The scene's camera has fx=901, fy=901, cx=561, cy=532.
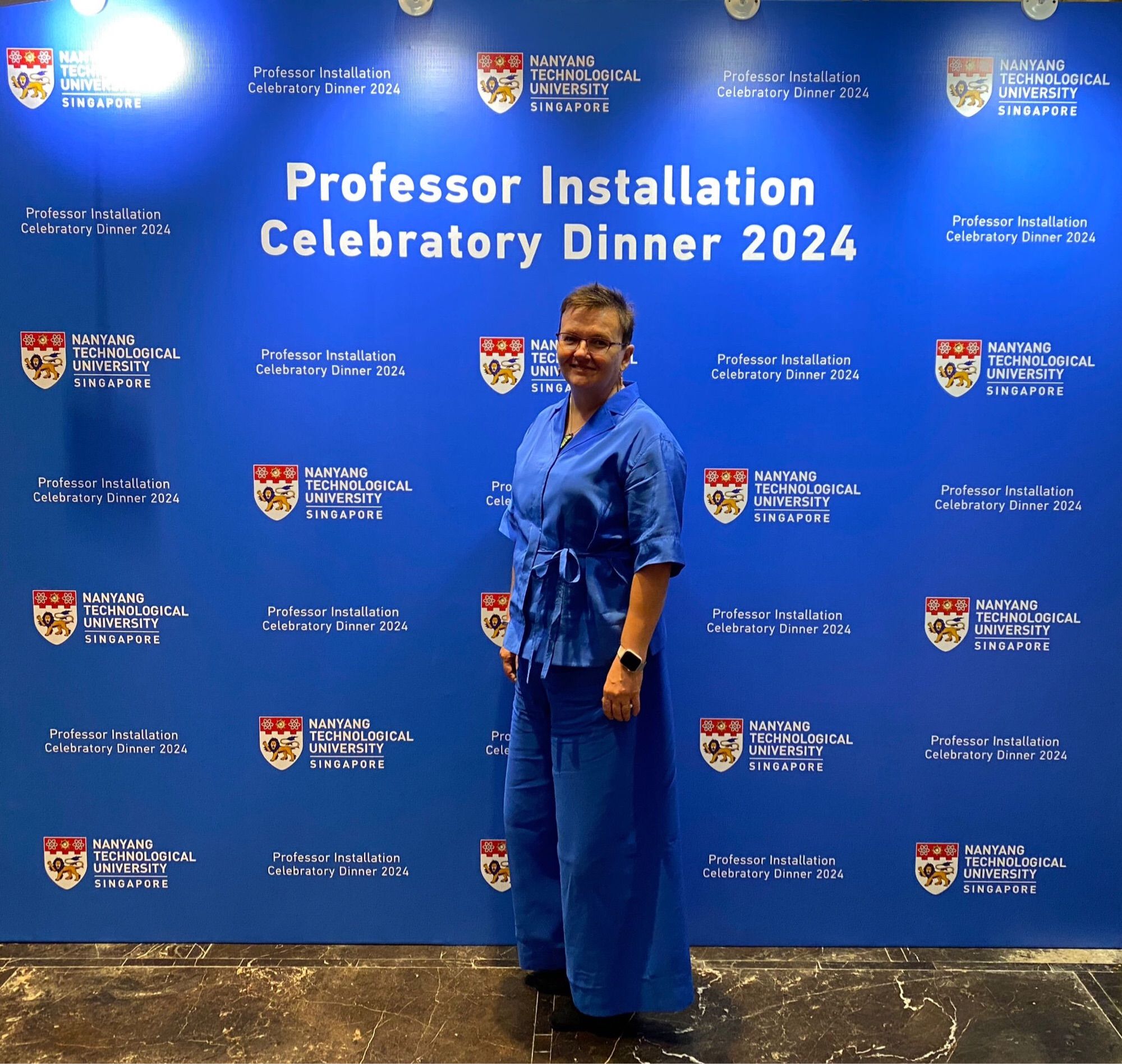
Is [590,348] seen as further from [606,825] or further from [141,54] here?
[141,54]

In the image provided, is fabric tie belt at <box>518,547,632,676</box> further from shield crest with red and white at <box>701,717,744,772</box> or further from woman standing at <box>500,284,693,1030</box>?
shield crest with red and white at <box>701,717,744,772</box>

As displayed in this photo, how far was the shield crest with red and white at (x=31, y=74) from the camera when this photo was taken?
233cm

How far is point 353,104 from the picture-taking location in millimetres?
2332

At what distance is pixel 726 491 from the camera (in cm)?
243

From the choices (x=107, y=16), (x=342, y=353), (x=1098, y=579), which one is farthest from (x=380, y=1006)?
(x=107, y=16)

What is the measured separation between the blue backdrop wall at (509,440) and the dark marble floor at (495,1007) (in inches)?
3.6

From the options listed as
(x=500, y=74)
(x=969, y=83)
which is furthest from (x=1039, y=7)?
(x=500, y=74)

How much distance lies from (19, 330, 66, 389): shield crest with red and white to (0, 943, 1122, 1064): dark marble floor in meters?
1.59

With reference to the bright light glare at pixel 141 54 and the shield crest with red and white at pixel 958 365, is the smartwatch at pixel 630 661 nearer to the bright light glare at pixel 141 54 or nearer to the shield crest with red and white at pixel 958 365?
the shield crest with red and white at pixel 958 365

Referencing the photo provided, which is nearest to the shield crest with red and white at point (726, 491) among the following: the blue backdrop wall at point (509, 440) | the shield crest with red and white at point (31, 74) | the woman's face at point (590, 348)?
the blue backdrop wall at point (509, 440)

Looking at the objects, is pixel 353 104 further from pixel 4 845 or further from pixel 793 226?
pixel 4 845

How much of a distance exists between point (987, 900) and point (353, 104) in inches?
109

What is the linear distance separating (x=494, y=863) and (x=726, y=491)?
4.04 feet

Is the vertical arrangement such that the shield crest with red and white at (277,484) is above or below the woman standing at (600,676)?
above
